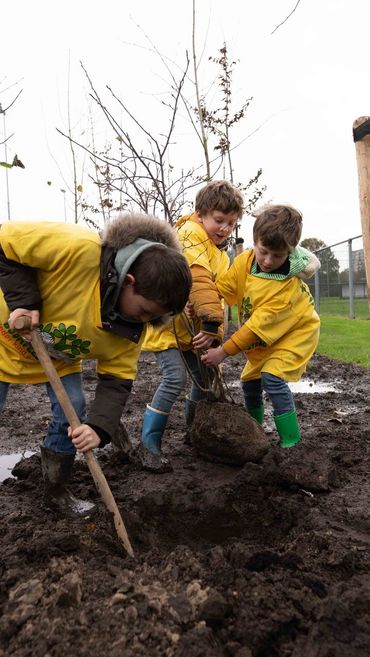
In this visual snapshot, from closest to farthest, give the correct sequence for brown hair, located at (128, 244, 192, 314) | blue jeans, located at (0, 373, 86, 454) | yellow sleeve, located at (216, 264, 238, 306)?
brown hair, located at (128, 244, 192, 314) → blue jeans, located at (0, 373, 86, 454) → yellow sleeve, located at (216, 264, 238, 306)

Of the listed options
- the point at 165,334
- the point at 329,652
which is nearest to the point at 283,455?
the point at 165,334

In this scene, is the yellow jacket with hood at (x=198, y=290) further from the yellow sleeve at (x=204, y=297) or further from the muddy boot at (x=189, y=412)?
the muddy boot at (x=189, y=412)

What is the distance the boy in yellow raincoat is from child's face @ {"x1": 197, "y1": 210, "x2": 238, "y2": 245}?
109cm

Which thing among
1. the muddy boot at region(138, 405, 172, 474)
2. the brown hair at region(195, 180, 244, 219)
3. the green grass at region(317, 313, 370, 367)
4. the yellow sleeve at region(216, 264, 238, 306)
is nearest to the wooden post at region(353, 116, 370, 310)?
the brown hair at region(195, 180, 244, 219)

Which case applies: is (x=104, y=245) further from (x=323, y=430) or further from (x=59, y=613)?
(x=323, y=430)

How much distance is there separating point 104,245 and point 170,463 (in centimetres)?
161

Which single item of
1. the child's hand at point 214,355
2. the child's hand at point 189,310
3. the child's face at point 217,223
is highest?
the child's face at point 217,223

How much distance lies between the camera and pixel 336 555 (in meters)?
2.21

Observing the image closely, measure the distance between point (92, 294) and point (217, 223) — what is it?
136 cm

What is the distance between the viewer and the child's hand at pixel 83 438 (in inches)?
93.0

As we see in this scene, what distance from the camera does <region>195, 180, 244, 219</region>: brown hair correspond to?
354 centimetres

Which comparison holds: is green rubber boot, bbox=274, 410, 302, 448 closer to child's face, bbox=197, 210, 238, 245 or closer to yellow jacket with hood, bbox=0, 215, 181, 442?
child's face, bbox=197, 210, 238, 245

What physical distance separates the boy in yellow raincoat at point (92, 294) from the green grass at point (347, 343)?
5538 millimetres

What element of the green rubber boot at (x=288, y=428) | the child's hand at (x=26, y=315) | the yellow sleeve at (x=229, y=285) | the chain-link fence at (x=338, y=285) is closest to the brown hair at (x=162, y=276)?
the child's hand at (x=26, y=315)
